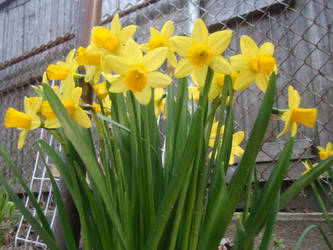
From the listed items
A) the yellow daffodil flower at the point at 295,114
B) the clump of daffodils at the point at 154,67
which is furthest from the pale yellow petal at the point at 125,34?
the yellow daffodil flower at the point at 295,114

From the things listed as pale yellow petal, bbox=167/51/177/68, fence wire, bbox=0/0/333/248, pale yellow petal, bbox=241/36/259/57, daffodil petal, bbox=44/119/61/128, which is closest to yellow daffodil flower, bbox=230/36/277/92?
pale yellow petal, bbox=241/36/259/57

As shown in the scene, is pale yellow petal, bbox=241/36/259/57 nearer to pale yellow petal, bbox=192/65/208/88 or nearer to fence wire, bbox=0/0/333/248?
pale yellow petal, bbox=192/65/208/88

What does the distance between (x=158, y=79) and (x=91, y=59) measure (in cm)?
16

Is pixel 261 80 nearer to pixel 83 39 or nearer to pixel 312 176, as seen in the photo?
pixel 312 176

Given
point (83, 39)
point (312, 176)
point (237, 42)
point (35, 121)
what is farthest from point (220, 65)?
point (237, 42)

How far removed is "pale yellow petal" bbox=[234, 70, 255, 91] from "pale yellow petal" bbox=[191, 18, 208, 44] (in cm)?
10

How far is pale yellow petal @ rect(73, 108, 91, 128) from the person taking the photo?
537 mm

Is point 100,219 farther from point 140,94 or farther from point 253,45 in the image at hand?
point 253,45

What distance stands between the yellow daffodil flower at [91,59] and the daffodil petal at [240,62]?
25cm

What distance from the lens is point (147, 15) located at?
2316mm

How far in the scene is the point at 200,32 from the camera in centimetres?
51

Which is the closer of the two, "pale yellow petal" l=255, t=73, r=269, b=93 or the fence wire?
"pale yellow petal" l=255, t=73, r=269, b=93

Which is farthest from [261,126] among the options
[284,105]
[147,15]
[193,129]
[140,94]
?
[147,15]

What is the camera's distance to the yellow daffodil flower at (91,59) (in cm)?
57
